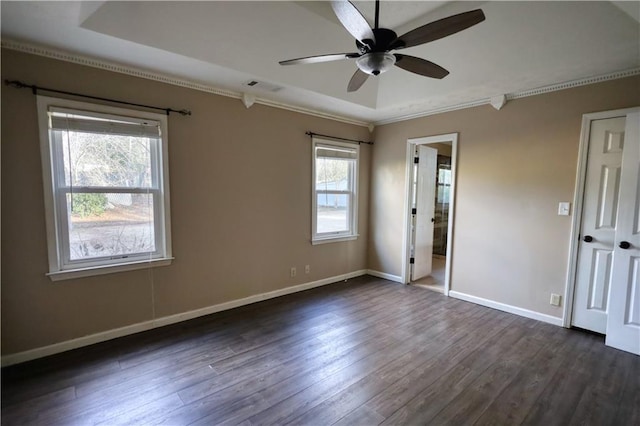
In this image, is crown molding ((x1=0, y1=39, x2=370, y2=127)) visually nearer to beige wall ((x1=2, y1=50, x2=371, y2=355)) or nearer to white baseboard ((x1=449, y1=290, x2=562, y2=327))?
beige wall ((x1=2, y1=50, x2=371, y2=355))

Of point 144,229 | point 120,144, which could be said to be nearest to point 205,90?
point 120,144

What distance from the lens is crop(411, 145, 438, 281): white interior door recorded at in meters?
4.59

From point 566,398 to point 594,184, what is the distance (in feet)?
6.68

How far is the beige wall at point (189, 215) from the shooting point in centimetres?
235

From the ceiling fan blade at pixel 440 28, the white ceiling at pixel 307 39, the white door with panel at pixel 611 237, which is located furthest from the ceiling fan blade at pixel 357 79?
the white door with panel at pixel 611 237

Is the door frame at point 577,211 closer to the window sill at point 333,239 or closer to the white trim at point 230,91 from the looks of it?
the white trim at point 230,91

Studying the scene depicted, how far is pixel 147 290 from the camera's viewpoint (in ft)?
9.76

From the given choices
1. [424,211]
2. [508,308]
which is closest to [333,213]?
[424,211]

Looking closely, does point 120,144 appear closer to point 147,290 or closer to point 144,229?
point 144,229

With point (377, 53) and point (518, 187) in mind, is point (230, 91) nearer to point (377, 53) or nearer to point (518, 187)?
point (377, 53)

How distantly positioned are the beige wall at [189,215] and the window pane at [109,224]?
0.67 ft

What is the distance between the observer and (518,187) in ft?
11.2

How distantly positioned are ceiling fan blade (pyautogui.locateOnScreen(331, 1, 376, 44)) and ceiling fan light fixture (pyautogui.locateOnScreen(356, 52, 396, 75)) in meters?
0.09

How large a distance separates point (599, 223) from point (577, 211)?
0.66 feet
